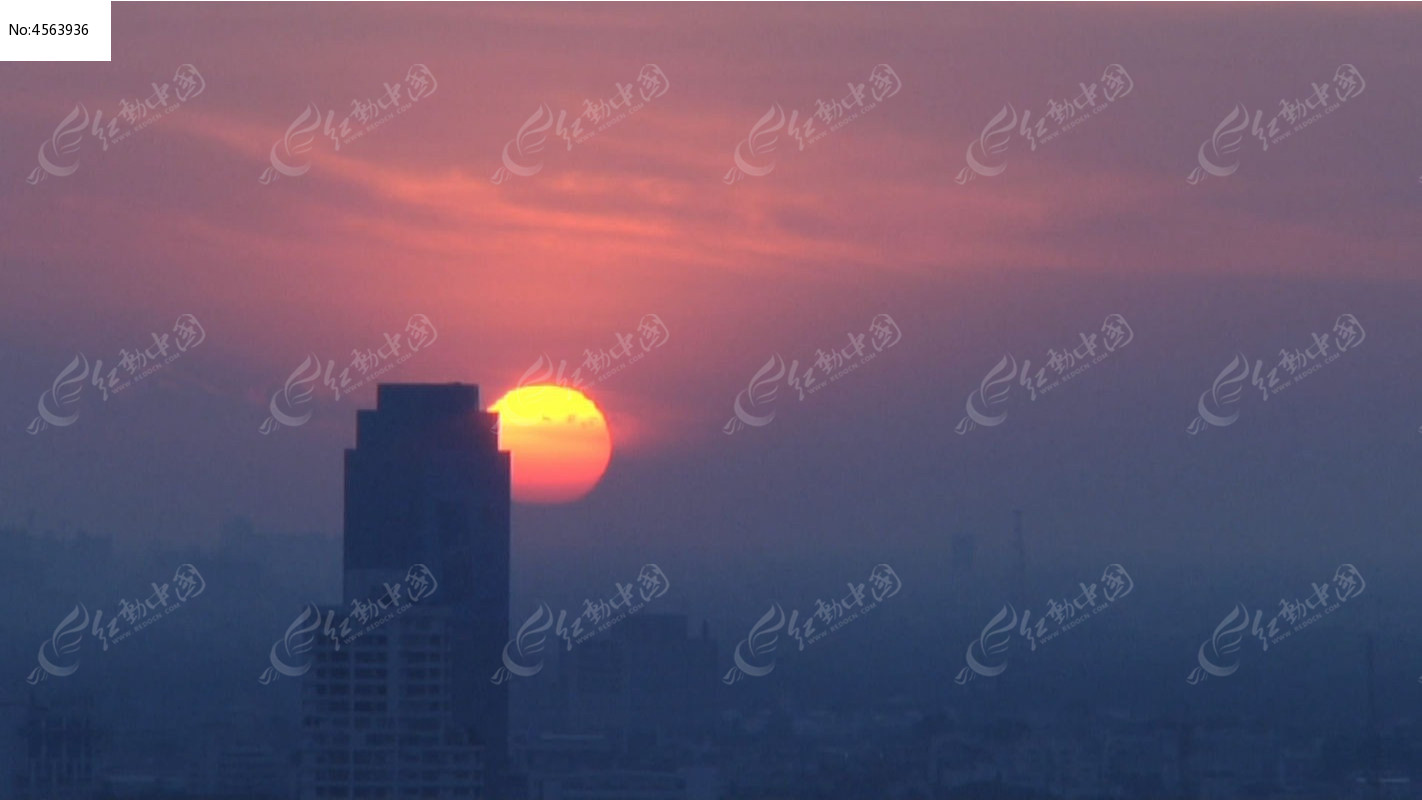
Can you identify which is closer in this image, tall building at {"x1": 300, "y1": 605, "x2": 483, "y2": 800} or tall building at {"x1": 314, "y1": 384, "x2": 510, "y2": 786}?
tall building at {"x1": 300, "y1": 605, "x2": 483, "y2": 800}

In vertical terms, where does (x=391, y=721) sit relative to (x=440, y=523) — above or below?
below

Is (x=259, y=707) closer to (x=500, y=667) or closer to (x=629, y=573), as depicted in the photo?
(x=500, y=667)
